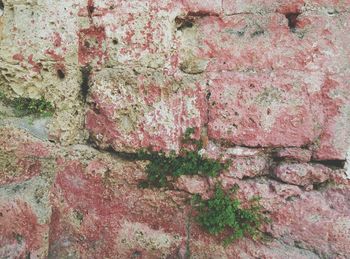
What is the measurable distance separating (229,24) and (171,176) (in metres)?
0.50

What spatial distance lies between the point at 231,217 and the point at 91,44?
0.69 meters

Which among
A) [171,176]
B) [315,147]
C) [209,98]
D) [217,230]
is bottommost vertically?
[217,230]

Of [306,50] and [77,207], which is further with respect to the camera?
[77,207]

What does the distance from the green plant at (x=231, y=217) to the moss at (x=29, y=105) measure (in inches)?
23.4

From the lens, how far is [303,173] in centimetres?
115

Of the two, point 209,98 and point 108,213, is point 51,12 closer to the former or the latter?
point 209,98

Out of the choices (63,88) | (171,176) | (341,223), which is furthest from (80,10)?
(341,223)

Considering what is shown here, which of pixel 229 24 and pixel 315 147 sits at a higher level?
pixel 229 24

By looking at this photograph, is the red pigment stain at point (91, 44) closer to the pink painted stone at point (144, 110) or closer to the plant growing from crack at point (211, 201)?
the pink painted stone at point (144, 110)

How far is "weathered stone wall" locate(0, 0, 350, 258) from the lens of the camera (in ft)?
3.70

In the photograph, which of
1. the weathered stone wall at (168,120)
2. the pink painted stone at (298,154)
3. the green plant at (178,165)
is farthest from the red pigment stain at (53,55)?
the pink painted stone at (298,154)

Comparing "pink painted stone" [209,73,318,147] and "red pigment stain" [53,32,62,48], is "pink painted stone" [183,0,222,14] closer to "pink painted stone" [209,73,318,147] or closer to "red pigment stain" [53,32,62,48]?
"pink painted stone" [209,73,318,147]

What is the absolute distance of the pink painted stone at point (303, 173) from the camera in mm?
1145

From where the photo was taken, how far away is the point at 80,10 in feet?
3.87
